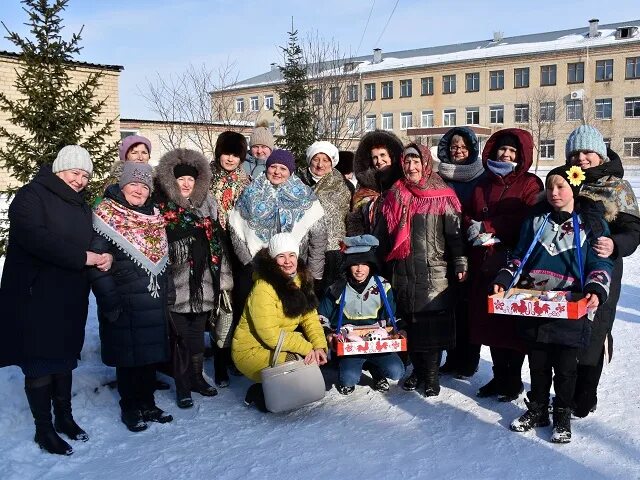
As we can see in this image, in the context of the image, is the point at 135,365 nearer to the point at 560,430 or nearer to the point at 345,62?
the point at 560,430

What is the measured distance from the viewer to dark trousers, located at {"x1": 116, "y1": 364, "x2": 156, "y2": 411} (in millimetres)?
3693

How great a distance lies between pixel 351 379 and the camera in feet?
14.1

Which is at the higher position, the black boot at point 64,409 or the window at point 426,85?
the window at point 426,85

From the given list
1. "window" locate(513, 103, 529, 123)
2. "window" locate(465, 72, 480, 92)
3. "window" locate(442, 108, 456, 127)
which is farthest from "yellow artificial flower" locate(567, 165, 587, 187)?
"window" locate(442, 108, 456, 127)

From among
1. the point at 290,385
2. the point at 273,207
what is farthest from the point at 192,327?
the point at 273,207

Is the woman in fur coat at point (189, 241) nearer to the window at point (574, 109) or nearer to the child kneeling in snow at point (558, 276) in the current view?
the child kneeling in snow at point (558, 276)

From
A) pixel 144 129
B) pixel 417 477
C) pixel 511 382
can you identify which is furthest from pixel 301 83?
pixel 144 129

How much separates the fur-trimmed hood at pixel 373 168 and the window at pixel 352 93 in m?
9.01

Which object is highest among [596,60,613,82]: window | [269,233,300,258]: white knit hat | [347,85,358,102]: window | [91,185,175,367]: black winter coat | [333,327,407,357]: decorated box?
[596,60,613,82]: window

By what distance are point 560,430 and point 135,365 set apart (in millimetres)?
2694

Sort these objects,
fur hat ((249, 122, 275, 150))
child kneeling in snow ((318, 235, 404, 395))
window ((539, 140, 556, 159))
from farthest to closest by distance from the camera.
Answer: window ((539, 140, 556, 159))
fur hat ((249, 122, 275, 150))
child kneeling in snow ((318, 235, 404, 395))

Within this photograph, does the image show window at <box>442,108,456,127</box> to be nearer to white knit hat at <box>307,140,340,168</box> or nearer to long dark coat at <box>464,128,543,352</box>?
white knit hat at <box>307,140,340,168</box>

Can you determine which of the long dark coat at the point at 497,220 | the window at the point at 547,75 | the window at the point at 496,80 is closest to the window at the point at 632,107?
the window at the point at 547,75

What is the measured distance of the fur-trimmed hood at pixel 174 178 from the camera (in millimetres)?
3936
